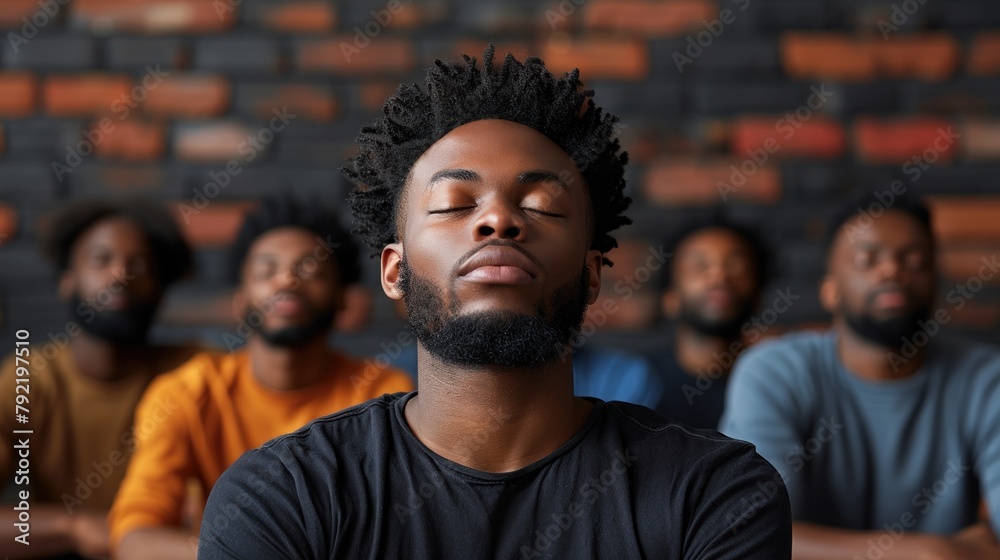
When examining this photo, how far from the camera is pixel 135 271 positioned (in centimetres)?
251

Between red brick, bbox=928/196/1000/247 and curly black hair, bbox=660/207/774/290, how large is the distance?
0.45m

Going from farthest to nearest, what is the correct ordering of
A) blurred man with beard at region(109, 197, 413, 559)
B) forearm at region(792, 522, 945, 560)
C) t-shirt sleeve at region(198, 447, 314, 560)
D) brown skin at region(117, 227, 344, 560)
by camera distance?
1. brown skin at region(117, 227, 344, 560)
2. blurred man with beard at region(109, 197, 413, 559)
3. forearm at region(792, 522, 945, 560)
4. t-shirt sleeve at region(198, 447, 314, 560)

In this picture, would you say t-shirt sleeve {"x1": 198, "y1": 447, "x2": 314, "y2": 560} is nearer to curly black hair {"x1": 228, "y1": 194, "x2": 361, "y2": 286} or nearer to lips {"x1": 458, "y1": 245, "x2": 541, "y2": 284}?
lips {"x1": 458, "y1": 245, "x2": 541, "y2": 284}

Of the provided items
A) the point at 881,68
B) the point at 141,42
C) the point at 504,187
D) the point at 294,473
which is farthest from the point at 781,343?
the point at 141,42

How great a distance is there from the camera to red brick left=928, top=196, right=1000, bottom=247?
2.82m

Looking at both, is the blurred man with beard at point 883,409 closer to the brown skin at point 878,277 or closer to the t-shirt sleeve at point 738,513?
the brown skin at point 878,277

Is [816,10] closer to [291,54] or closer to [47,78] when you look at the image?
[291,54]

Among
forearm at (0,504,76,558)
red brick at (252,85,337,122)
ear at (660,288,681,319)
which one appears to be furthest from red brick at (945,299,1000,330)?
forearm at (0,504,76,558)

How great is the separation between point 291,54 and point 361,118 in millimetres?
246

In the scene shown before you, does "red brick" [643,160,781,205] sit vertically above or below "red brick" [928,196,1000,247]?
above

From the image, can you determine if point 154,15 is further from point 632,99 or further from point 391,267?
point 391,267

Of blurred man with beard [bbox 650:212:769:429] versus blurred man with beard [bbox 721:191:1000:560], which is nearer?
blurred man with beard [bbox 721:191:1000:560]

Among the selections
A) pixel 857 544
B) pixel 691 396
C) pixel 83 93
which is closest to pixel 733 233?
pixel 691 396

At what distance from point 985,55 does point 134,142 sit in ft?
7.21
